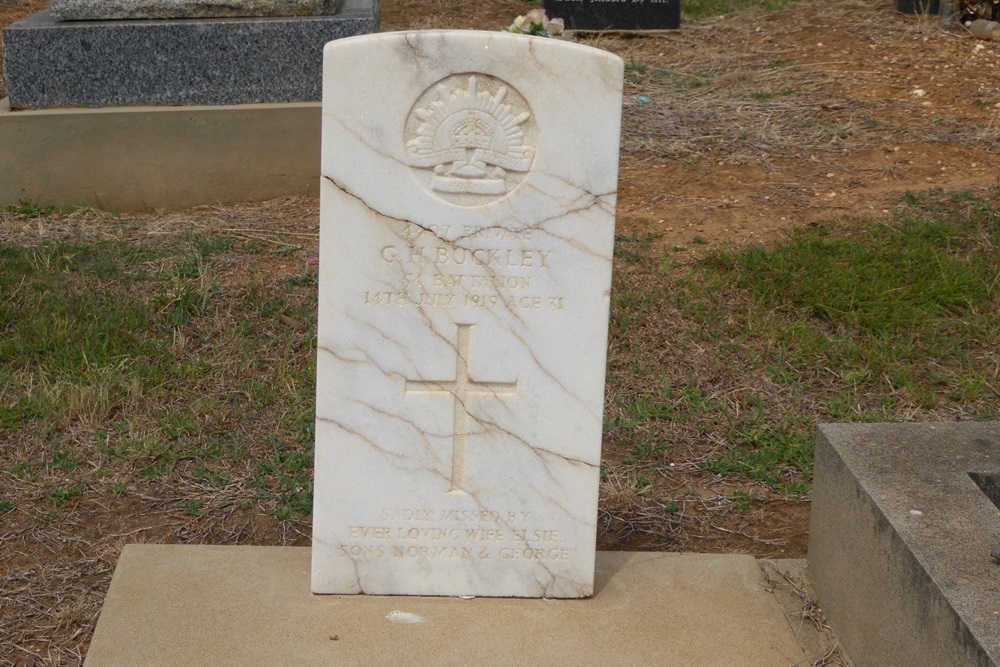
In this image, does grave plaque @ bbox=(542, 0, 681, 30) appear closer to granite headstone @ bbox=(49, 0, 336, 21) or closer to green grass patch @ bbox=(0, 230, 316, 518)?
granite headstone @ bbox=(49, 0, 336, 21)

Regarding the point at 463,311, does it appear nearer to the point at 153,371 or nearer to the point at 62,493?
the point at 62,493

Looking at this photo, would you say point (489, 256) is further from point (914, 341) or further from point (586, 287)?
point (914, 341)

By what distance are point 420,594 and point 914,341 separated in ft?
7.89

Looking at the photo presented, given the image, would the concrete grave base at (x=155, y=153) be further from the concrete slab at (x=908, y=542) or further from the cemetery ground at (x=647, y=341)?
the concrete slab at (x=908, y=542)

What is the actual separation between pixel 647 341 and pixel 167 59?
253cm

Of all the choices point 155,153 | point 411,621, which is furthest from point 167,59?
point 411,621

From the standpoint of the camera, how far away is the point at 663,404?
394 cm

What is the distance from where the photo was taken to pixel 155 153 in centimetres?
531

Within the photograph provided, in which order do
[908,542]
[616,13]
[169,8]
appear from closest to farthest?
[908,542] → [169,8] → [616,13]

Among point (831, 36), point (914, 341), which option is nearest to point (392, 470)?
point (914, 341)

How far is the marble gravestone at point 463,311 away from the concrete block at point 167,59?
120 inches

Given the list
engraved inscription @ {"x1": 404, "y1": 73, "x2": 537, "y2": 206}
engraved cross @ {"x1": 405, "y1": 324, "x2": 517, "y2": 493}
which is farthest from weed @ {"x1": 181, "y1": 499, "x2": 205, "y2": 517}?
engraved inscription @ {"x1": 404, "y1": 73, "x2": 537, "y2": 206}

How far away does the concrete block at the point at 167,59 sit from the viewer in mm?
5172

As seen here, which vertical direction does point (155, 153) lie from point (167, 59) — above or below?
below
